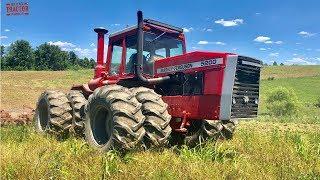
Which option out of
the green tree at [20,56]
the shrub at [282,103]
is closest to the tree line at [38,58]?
the green tree at [20,56]

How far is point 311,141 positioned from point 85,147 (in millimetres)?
5257

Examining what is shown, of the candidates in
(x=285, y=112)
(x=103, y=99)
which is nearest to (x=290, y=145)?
(x=103, y=99)

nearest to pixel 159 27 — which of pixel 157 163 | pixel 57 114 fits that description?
pixel 57 114

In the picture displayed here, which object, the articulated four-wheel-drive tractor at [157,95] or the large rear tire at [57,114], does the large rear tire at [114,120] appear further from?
the large rear tire at [57,114]

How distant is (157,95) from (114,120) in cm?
95

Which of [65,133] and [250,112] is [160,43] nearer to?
[250,112]

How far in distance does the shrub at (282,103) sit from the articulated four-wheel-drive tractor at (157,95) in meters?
45.2

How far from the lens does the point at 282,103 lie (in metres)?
52.6

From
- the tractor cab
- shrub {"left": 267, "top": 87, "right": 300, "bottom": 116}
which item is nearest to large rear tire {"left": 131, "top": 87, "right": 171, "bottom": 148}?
the tractor cab

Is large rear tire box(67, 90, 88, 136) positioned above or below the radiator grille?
below

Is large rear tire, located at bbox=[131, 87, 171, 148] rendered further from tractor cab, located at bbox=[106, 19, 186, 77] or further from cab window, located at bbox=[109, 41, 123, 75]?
cab window, located at bbox=[109, 41, 123, 75]

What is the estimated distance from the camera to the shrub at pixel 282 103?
52688 mm

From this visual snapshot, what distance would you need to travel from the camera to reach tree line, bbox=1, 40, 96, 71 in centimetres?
10756

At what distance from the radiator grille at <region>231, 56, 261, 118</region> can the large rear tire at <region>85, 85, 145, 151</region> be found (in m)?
1.82
